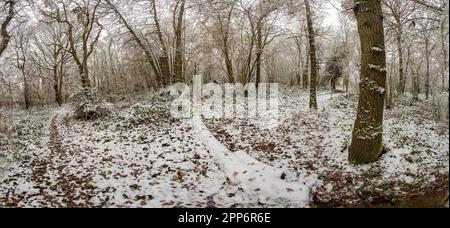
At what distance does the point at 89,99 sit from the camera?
14.7 metres

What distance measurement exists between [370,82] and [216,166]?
430 centimetres

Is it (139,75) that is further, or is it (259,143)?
(139,75)

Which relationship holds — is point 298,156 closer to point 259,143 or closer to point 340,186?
point 259,143

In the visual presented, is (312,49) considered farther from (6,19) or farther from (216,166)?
(6,19)

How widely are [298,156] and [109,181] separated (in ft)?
16.5

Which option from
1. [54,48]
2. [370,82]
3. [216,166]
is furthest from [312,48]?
[54,48]

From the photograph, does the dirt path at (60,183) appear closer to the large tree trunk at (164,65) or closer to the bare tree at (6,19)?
the bare tree at (6,19)

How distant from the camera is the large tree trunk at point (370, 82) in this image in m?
6.64
